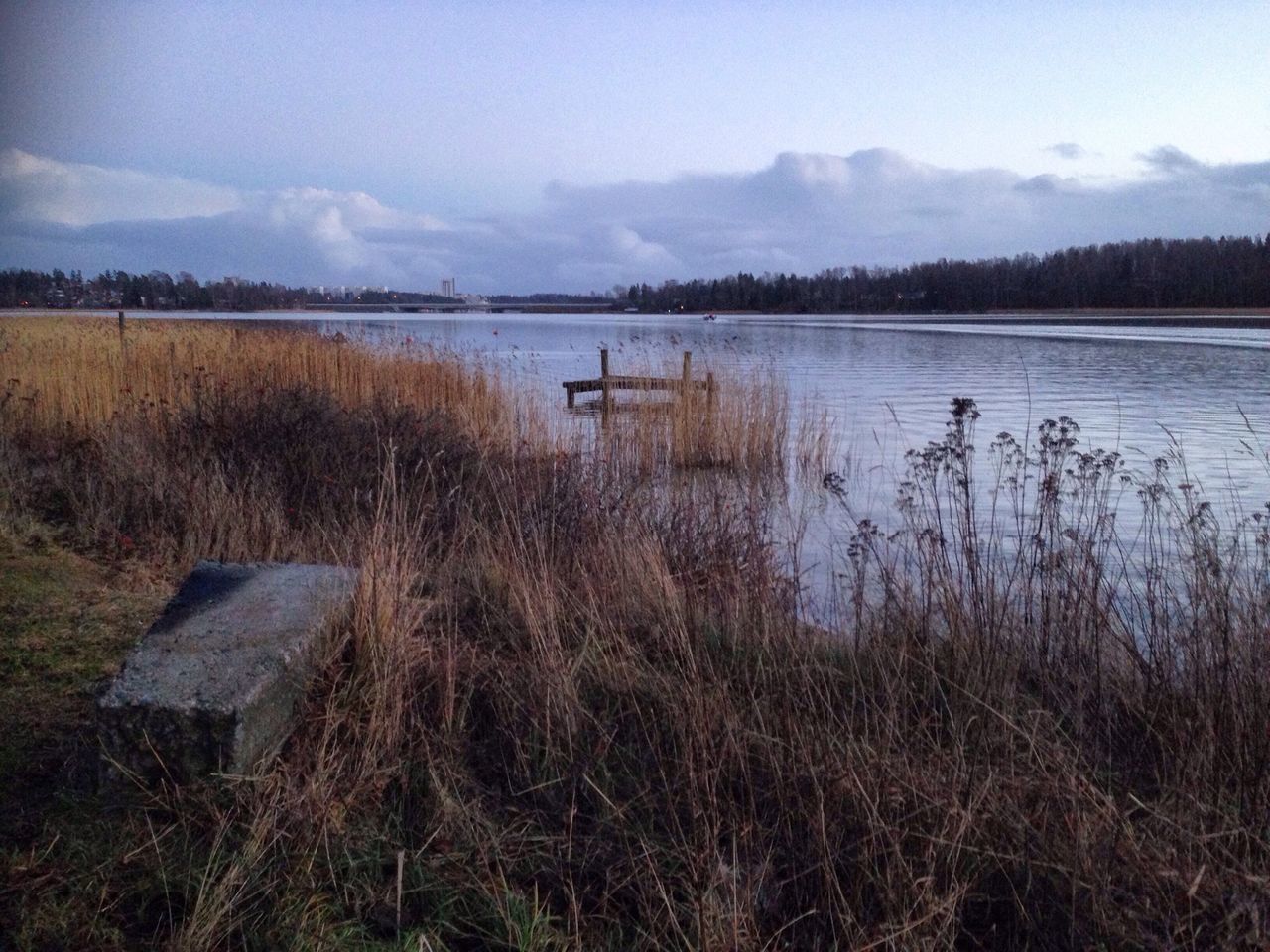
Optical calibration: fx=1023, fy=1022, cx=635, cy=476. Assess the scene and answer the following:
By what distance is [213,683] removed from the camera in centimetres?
321

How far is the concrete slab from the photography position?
309cm

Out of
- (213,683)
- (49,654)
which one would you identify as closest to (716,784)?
(213,683)

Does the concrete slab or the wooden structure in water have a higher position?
the wooden structure in water

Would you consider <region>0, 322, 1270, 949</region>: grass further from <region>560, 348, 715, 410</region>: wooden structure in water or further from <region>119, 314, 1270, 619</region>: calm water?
<region>560, 348, 715, 410</region>: wooden structure in water

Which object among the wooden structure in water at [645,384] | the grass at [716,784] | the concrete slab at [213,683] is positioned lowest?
the grass at [716,784]

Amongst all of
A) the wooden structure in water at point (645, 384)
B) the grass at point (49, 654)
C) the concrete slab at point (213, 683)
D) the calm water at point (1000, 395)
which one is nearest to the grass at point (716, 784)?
the concrete slab at point (213, 683)

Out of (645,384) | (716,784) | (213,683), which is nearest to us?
(716,784)

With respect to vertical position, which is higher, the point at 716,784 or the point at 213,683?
the point at 213,683

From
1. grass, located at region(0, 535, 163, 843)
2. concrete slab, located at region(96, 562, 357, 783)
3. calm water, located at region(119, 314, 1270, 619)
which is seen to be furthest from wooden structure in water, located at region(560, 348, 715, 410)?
concrete slab, located at region(96, 562, 357, 783)

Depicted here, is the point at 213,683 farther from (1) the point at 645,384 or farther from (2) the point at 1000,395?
(2) the point at 1000,395

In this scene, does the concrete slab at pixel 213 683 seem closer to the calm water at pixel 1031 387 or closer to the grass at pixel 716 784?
the grass at pixel 716 784

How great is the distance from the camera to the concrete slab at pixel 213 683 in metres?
3.09

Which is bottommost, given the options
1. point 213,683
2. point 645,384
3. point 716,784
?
point 716,784

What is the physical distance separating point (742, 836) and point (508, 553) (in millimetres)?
3122
